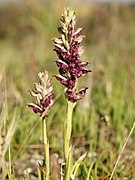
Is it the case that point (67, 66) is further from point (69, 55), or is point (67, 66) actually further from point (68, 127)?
point (68, 127)

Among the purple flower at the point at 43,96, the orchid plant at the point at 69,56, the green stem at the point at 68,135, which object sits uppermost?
the orchid plant at the point at 69,56

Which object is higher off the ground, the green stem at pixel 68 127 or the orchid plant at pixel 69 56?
the orchid plant at pixel 69 56

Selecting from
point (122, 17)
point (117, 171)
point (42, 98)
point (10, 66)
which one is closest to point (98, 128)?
point (117, 171)

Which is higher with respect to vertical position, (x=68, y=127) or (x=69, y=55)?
(x=69, y=55)

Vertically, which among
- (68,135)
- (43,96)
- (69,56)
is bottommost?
(68,135)

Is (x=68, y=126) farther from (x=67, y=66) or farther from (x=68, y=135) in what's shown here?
(x=67, y=66)

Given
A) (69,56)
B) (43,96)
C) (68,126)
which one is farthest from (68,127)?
(69,56)

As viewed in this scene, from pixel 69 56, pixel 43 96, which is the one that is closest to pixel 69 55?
pixel 69 56

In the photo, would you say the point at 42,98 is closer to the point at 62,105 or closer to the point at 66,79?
the point at 66,79
